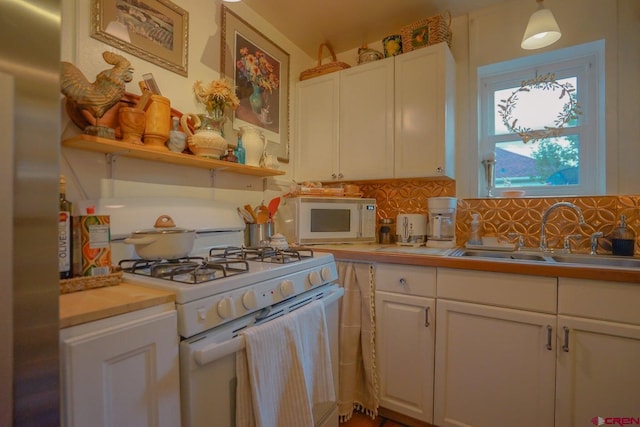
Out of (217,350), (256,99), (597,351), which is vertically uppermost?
(256,99)

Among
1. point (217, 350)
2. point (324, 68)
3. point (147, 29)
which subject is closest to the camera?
point (217, 350)

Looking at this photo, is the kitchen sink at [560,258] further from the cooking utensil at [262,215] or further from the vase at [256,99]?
the vase at [256,99]

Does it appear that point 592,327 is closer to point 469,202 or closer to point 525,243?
point 525,243

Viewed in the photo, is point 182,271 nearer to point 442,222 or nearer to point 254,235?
point 254,235

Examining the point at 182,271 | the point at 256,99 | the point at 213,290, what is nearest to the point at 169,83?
the point at 256,99

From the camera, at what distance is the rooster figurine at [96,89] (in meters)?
1.03

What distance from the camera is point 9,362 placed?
1.37 ft

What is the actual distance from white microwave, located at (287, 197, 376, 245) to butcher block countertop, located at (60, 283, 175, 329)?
3.62 feet

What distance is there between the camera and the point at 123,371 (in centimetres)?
66

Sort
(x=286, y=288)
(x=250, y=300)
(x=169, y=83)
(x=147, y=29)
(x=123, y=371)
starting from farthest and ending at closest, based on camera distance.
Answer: (x=169, y=83) → (x=147, y=29) → (x=286, y=288) → (x=250, y=300) → (x=123, y=371)

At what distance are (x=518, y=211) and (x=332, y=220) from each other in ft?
3.75

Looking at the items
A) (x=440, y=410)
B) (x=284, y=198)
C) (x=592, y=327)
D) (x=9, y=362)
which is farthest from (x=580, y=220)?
(x=9, y=362)

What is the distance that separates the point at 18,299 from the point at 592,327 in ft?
5.51

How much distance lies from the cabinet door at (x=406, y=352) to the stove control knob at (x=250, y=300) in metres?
0.84
